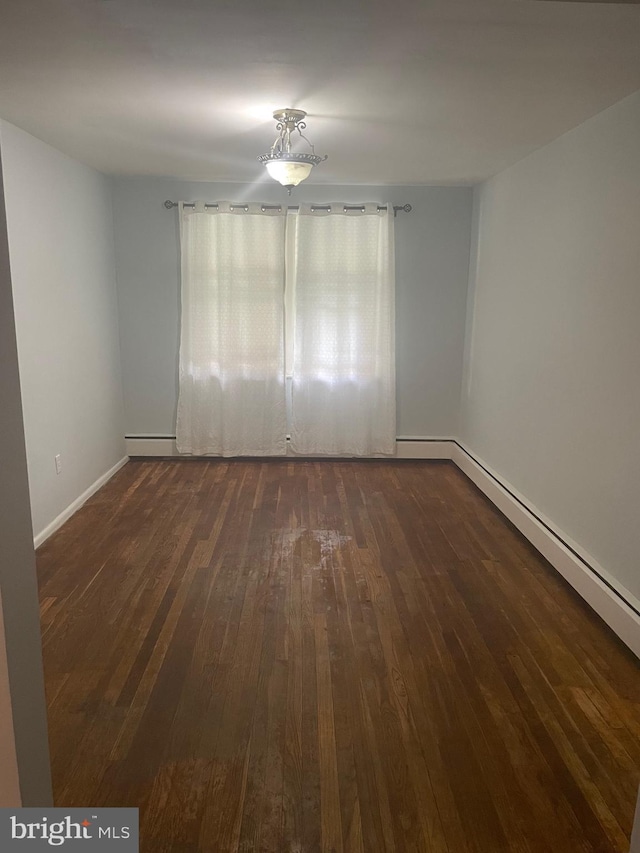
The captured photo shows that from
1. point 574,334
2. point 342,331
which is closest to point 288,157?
point 574,334

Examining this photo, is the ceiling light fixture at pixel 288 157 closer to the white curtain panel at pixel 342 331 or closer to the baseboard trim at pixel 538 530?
the white curtain panel at pixel 342 331

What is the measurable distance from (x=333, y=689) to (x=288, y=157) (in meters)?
2.59

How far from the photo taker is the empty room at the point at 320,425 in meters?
1.88

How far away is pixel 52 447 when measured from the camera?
394cm

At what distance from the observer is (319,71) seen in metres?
2.43

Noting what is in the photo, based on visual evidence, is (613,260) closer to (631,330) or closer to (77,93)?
(631,330)

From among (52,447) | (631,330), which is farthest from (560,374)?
(52,447)

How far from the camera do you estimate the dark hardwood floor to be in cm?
184

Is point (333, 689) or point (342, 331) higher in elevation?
point (342, 331)

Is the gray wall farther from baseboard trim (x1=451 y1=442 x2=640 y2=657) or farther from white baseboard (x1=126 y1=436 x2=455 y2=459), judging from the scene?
white baseboard (x1=126 y1=436 x2=455 y2=459)

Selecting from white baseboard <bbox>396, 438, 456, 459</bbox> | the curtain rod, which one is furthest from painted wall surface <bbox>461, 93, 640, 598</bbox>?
white baseboard <bbox>396, 438, 456, 459</bbox>

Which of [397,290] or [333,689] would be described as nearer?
[333,689]

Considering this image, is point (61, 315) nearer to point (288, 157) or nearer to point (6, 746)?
point (288, 157)

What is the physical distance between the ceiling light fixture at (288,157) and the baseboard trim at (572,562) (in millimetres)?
2442
